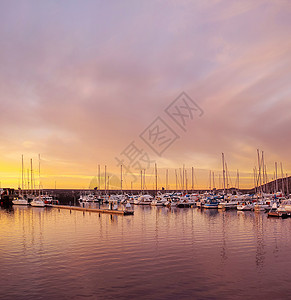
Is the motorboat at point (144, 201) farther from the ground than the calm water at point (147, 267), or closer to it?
closer to it

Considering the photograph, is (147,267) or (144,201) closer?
(147,267)

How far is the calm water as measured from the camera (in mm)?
18406

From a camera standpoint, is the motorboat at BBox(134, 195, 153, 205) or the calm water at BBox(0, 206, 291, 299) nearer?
the calm water at BBox(0, 206, 291, 299)

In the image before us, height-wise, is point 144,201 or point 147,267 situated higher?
point 147,267

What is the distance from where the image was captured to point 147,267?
23.6 metres

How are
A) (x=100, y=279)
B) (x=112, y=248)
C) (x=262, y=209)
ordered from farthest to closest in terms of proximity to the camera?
(x=262, y=209)
(x=112, y=248)
(x=100, y=279)

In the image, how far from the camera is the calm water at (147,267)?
18406mm

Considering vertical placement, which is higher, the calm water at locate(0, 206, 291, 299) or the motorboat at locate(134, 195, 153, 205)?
the calm water at locate(0, 206, 291, 299)

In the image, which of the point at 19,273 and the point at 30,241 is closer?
the point at 19,273

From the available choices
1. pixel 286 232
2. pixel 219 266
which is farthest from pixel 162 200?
pixel 219 266

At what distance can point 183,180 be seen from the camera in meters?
140

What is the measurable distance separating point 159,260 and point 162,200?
87325 millimetres

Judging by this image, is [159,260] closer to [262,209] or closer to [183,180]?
[262,209]

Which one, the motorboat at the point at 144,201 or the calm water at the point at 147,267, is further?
the motorboat at the point at 144,201
